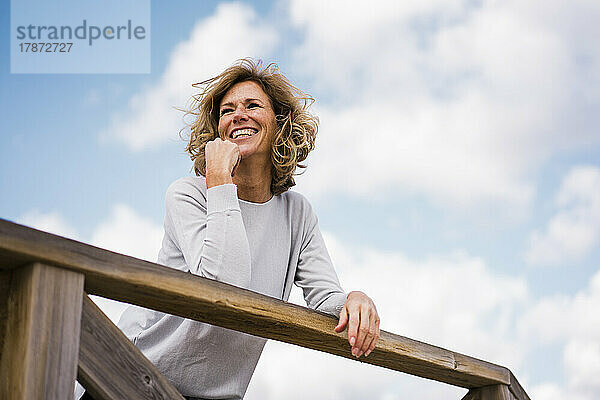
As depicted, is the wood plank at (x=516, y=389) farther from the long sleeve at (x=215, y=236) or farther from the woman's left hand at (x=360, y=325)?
the long sleeve at (x=215, y=236)

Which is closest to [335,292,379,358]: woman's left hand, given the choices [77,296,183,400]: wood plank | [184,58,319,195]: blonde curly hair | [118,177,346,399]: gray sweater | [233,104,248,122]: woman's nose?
[118,177,346,399]: gray sweater

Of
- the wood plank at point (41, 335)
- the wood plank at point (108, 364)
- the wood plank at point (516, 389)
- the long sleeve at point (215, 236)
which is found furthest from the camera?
the wood plank at point (516, 389)

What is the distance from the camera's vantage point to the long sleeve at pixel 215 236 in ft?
5.29

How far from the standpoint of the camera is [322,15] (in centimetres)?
1077

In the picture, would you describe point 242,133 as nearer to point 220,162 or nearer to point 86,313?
point 220,162

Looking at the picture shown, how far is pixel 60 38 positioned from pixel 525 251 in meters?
7.89

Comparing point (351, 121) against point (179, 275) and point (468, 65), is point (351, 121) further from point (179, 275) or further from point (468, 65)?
point (179, 275)

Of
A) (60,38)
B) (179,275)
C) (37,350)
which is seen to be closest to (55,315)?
(37,350)

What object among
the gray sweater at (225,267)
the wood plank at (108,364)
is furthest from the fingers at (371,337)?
the wood plank at (108,364)

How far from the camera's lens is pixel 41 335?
3.59 feet

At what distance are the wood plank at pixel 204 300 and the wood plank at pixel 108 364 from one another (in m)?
0.06

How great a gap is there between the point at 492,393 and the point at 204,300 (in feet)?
3.51

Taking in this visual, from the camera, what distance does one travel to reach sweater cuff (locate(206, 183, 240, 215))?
1.68m

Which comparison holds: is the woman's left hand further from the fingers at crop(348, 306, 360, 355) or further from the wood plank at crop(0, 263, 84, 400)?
the wood plank at crop(0, 263, 84, 400)
